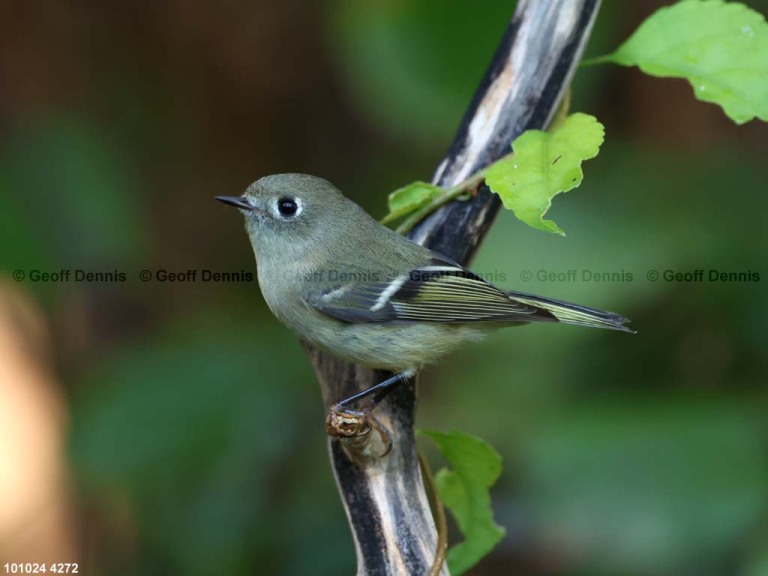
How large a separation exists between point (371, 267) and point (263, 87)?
2303mm

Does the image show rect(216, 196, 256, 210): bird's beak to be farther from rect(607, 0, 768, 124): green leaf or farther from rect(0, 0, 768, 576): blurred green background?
rect(607, 0, 768, 124): green leaf

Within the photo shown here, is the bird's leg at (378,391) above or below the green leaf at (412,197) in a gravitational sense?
below

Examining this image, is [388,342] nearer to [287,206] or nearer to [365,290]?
[365,290]

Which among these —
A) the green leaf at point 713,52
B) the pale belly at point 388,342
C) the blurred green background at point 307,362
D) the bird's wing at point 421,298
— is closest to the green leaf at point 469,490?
the pale belly at point 388,342

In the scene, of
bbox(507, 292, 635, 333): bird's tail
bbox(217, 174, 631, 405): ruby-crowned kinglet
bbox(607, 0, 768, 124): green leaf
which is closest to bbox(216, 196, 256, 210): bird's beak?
bbox(217, 174, 631, 405): ruby-crowned kinglet

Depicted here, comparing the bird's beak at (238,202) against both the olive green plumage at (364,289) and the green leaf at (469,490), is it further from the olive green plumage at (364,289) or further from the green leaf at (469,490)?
the green leaf at (469,490)

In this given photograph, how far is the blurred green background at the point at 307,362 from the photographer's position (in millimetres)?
2898

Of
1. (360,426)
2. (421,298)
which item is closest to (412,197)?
(421,298)

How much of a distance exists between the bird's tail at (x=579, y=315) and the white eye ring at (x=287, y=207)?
2.32 ft

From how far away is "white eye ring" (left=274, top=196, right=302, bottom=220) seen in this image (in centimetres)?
261

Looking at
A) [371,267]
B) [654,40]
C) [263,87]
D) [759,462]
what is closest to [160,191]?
[263,87]

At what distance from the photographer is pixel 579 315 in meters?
2.44

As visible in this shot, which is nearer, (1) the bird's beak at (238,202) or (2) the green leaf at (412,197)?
(2) the green leaf at (412,197)

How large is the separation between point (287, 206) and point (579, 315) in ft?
3.10
